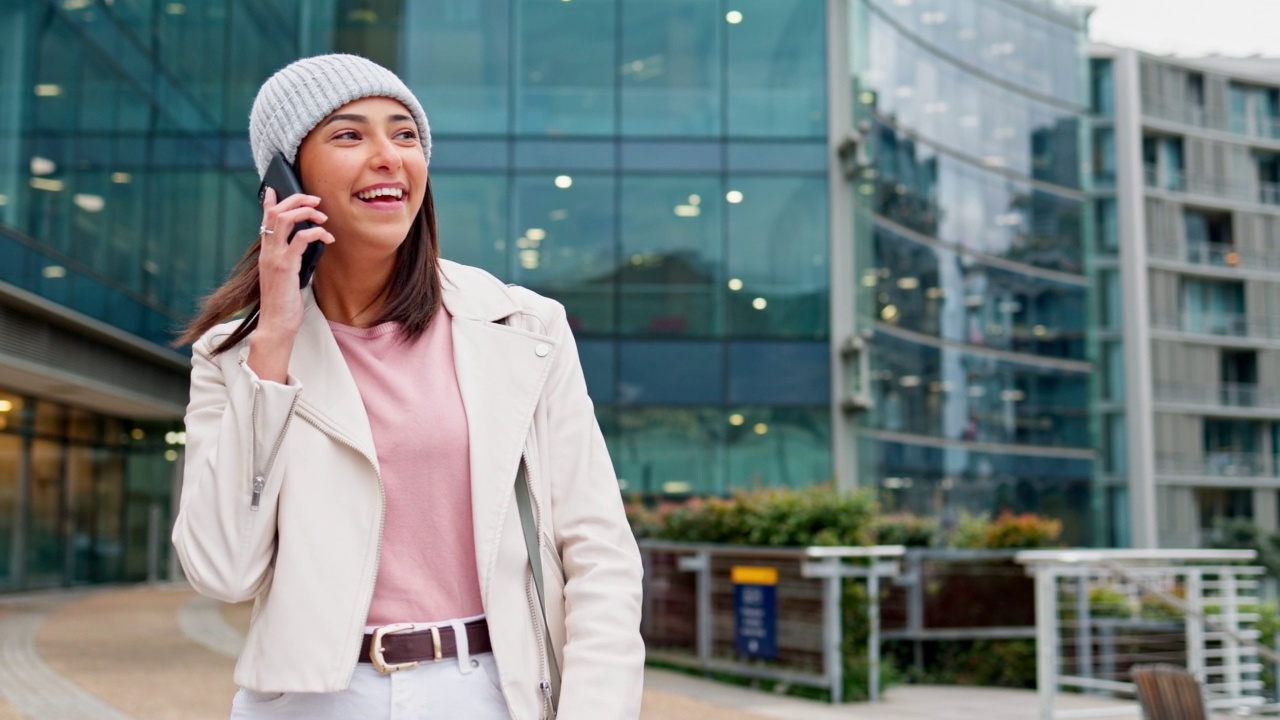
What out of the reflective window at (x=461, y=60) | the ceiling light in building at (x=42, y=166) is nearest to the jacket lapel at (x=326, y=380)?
the ceiling light in building at (x=42, y=166)

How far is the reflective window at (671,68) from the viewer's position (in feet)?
71.0

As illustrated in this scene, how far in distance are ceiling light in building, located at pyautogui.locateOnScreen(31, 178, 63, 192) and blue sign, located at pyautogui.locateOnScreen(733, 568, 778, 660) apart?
11.3m

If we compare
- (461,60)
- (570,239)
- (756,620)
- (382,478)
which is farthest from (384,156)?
(461,60)

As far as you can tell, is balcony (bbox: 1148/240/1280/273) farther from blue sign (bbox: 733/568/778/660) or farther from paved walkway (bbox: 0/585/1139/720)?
blue sign (bbox: 733/568/778/660)

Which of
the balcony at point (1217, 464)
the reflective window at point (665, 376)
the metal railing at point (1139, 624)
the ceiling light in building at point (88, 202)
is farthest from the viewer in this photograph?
the balcony at point (1217, 464)

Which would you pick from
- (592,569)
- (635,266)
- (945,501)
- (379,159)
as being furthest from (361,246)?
(945,501)

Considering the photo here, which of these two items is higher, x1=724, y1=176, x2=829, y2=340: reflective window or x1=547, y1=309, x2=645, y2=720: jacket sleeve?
x1=724, y1=176, x2=829, y2=340: reflective window

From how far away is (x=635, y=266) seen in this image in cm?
2136

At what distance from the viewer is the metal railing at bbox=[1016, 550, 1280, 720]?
10398 mm

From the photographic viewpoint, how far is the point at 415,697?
1725mm

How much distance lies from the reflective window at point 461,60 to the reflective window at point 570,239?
4.28 feet

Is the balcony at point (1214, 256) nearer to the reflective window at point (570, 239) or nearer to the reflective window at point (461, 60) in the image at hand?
the reflective window at point (570, 239)

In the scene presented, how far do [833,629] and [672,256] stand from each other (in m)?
11.0

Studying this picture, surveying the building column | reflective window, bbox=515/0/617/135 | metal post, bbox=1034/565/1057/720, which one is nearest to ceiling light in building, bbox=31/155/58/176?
reflective window, bbox=515/0/617/135
